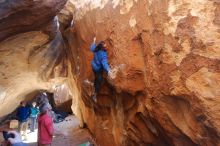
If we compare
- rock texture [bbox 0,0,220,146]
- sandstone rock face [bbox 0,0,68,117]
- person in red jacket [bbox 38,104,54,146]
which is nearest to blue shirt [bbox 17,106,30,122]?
sandstone rock face [bbox 0,0,68,117]

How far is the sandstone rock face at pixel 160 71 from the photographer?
13.2 feet

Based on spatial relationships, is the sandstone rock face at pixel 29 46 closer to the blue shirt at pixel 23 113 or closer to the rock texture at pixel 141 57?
the rock texture at pixel 141 57

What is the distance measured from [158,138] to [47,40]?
585 centimetres

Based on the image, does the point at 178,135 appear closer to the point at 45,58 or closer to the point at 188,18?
the point at 188,18

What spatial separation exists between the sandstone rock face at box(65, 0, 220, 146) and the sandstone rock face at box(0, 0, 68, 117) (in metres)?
1.45

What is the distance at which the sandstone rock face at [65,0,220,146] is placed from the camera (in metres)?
4.04

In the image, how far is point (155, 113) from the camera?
5.19 metres

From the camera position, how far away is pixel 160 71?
16.2 feet

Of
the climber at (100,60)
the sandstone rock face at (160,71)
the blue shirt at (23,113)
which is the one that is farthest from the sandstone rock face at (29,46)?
the climber at (100,60)

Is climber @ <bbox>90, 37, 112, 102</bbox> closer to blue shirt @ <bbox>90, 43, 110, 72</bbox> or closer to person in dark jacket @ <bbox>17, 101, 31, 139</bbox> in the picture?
blue shirt @ <bbox>90, 43, 110, 72</bbox>

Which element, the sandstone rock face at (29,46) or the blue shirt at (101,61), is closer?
the blue shirt at (101,61)

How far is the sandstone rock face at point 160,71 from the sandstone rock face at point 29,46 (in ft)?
4.74

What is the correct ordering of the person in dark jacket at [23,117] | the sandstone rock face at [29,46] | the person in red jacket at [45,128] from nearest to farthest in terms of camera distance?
the person in red jacket at [45,128] → the sandstone rock face at [29,46] → the person in dark jacket at [23,117]

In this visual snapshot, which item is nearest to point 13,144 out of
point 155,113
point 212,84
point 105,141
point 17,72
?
point 105,141
